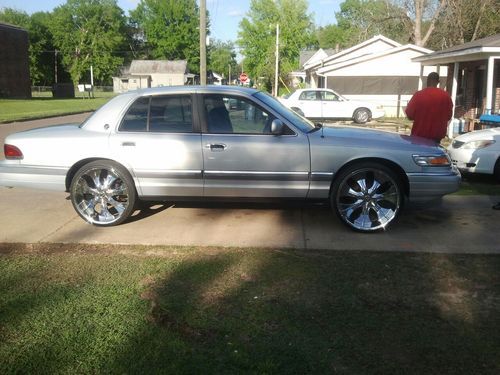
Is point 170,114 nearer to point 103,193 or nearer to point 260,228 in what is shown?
point 103,193

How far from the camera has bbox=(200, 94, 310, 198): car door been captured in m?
5.76

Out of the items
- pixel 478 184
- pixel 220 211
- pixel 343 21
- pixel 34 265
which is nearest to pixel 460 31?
pixel 478 184

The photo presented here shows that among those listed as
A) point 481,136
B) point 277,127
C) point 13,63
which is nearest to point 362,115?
point 481,136

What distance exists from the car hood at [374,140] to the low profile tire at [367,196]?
0.23m

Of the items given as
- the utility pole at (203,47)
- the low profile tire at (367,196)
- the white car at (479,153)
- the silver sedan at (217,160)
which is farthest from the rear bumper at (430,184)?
the utility pole at (203,47)

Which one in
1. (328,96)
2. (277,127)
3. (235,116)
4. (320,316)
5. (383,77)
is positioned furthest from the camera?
(383,77)

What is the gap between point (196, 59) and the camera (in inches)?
4063

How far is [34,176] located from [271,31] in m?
59.8

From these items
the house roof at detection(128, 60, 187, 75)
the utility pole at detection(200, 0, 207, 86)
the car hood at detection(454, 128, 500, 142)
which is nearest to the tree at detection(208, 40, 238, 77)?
the house roof at detection(128, 60, 187, 75)

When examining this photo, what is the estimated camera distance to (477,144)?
8.95 metres

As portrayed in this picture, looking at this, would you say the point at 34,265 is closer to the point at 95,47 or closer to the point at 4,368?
the point at 4,368

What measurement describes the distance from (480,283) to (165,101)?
3684 millimetres

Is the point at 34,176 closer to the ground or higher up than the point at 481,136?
closer to the ground

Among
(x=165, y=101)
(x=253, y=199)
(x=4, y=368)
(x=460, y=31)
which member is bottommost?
(x=4, y=368)
